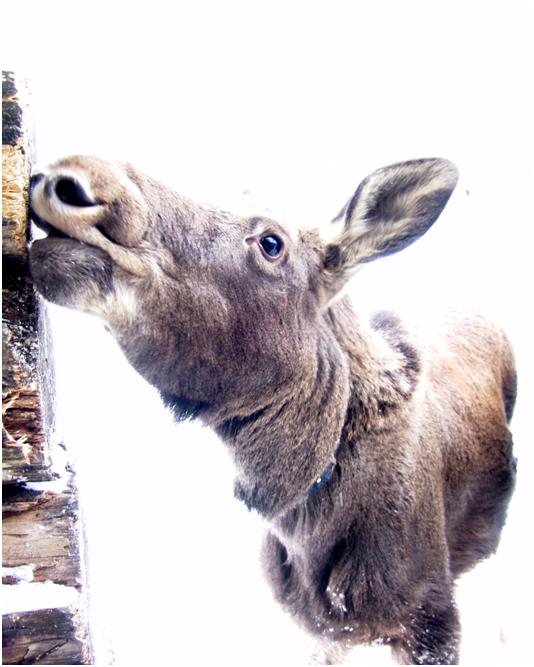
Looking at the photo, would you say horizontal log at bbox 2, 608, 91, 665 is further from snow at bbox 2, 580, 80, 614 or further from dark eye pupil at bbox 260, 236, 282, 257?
dark eye pupil at bbox 260, 236, 282, 257

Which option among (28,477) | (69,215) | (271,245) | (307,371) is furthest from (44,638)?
(271,245)

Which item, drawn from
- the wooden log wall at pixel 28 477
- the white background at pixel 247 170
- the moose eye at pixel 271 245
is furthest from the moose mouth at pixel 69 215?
the moose eye at pixel 271 245

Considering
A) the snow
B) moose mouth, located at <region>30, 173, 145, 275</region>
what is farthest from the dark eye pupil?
the snow

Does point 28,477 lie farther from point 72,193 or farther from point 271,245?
point 271,245

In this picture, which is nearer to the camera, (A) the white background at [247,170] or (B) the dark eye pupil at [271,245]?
(B) the dark eye pupil at [271,245]

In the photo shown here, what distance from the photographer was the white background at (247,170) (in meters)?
4.55

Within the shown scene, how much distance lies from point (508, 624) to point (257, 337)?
4271mm

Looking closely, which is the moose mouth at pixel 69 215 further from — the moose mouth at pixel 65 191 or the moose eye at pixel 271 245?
the moose eye at pixel 271 245

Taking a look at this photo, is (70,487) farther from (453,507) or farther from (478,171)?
(478,171)


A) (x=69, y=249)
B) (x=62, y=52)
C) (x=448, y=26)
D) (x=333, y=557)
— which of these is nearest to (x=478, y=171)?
(x=448, y=26)

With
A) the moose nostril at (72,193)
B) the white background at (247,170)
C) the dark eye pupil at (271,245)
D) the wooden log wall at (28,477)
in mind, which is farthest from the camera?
the white background at (247,170)

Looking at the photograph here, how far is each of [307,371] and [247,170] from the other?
8.00 meters

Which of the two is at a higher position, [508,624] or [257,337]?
[257,337]

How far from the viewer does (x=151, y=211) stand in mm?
2334
